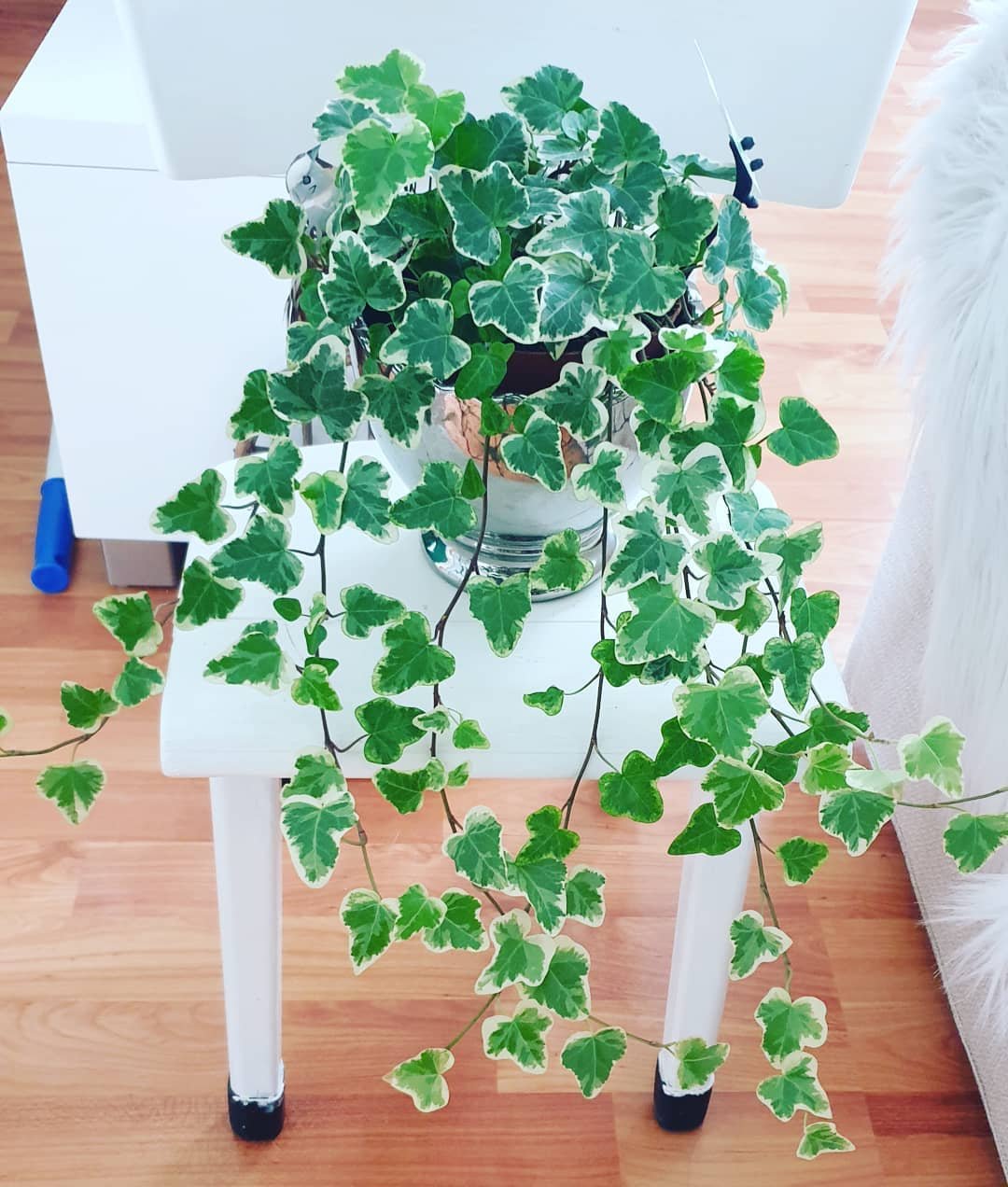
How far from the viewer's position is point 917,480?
37.6 inches

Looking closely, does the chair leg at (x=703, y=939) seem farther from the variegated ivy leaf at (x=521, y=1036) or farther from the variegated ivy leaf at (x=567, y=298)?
the variegated ivy leaf at (x=567, y=298)

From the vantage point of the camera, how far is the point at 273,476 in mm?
501

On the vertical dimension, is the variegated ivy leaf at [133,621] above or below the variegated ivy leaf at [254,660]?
above

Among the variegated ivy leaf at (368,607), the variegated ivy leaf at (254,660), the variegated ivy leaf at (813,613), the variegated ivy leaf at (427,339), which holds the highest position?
the variegated ivy leaf at (427,339)

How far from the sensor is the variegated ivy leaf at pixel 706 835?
525 millimetres

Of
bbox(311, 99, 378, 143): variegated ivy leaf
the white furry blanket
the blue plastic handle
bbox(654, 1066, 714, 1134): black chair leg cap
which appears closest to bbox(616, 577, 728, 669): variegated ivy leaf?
bbox(311, 99, 378, 143): variegated ivy leaf

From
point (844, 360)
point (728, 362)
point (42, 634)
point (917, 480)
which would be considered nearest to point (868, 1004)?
point (917, 480)

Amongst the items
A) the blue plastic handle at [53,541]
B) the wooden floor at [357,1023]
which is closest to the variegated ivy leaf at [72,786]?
the wooden floor at [357,1023]

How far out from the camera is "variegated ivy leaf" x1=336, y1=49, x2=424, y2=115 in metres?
0.46

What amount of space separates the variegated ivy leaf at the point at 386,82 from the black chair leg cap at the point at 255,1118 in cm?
66

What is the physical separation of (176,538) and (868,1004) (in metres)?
0.74

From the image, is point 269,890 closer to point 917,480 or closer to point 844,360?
point 917,480

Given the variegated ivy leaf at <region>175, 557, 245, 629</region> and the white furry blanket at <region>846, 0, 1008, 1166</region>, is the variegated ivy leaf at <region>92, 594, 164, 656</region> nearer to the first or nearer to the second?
the variegated ivy leaf at <region>175, 557, 245, 629</region>

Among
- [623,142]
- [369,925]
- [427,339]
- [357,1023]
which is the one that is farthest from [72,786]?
[357,1023]
